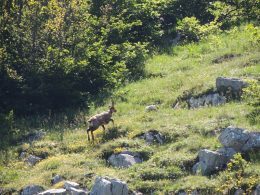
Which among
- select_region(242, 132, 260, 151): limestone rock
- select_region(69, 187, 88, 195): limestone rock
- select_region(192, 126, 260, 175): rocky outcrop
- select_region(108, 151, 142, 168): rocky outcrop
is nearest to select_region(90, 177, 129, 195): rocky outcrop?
select_region(69, 187, 88, 195): limestone rock

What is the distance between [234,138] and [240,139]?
0.63 ft

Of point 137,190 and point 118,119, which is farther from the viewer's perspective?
point 118,119

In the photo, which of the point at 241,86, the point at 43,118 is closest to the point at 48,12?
the point at 43,118

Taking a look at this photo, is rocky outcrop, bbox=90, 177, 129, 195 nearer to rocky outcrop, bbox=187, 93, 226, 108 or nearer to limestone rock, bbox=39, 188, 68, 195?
limestone rock, bbox=39, 188, 68, 195

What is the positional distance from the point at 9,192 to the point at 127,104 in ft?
23.1

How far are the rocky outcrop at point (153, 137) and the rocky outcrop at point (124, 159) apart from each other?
0.99 m

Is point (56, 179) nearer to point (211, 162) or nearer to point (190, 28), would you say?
point (211, 162)

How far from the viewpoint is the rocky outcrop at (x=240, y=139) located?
20391mm

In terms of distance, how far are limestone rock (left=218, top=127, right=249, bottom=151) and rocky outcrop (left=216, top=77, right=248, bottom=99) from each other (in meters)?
3.98

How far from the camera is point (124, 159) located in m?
21.9

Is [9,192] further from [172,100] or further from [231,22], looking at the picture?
[231,22]

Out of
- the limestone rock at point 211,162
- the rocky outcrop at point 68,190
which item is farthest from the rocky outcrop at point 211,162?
the rocky outcrop at point 68,190

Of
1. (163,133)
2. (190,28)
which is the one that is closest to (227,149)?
(163,133)

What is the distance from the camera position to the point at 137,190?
65.9 ft
